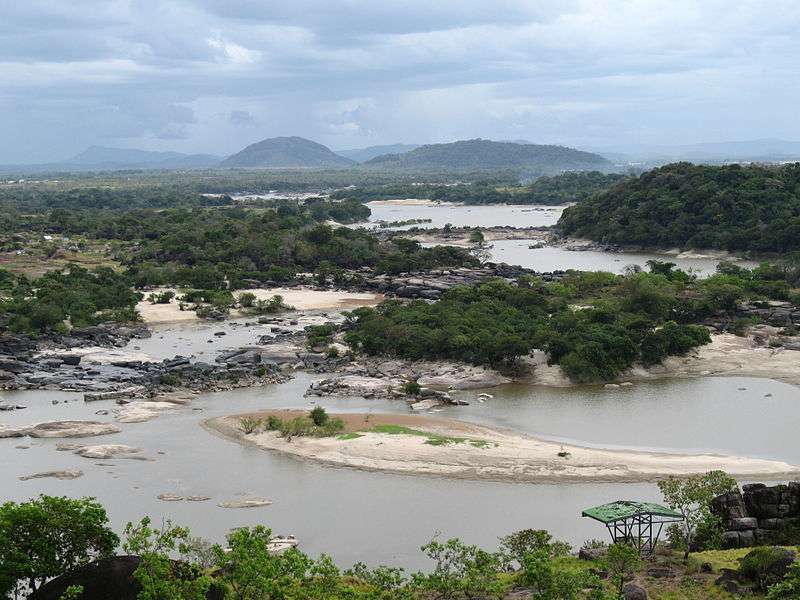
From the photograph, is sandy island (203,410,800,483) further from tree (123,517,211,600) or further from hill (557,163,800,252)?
hill (557,163,800,252)

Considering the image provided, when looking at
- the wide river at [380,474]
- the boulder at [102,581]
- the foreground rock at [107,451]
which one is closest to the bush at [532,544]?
the wide river at [380,474]

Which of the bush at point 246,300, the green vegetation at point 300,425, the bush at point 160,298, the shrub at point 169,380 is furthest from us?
the bush at point 160,298

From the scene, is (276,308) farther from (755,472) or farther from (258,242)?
(755,472)

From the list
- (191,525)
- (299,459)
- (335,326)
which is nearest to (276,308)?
(335,326)

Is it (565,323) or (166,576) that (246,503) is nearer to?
(166,576)

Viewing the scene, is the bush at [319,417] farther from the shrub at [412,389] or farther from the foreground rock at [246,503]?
the foreground rock at [246,503]

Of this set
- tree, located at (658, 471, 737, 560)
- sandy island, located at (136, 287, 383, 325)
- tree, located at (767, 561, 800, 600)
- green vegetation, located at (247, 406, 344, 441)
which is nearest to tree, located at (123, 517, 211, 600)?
tree, located at (767, 561, 800, 600)
